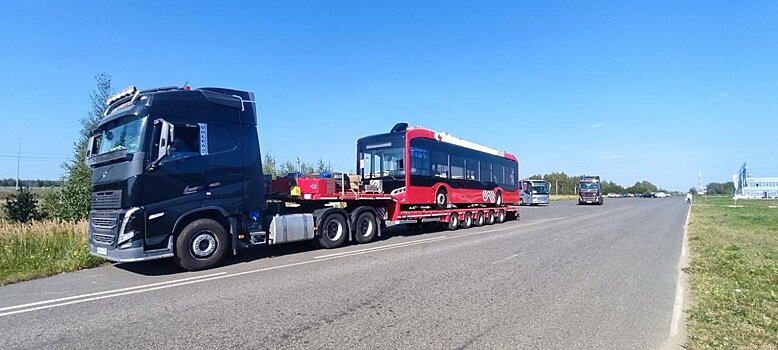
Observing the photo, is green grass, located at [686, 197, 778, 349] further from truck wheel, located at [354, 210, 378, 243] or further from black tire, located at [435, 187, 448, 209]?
black tire, located at [435, 187, 448, 209]

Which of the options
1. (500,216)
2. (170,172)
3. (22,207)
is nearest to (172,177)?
(170,172)

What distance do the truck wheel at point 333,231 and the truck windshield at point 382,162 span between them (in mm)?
3569

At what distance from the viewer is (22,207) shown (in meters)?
18.1

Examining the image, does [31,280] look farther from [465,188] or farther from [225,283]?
[465,188]

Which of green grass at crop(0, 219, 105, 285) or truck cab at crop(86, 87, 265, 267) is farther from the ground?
truck cab at crop(86, 87, 265, 267)

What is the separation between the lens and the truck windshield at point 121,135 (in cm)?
858

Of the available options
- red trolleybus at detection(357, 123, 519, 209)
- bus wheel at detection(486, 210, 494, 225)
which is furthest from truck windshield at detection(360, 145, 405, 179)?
bus wheel at detection(486, 210, 494, 225)

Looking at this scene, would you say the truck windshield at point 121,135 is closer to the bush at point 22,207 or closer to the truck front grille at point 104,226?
the truck front grille at point 104,226

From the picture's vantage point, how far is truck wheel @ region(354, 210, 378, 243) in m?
13.1

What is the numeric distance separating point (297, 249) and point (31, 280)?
17.9 ft

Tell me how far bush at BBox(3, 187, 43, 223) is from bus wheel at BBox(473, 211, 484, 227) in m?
17.2

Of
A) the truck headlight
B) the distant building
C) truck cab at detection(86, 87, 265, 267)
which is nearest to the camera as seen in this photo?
the truck headlight

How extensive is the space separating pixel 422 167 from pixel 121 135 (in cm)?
965

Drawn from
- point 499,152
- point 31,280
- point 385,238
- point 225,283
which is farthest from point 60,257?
point 499,152
